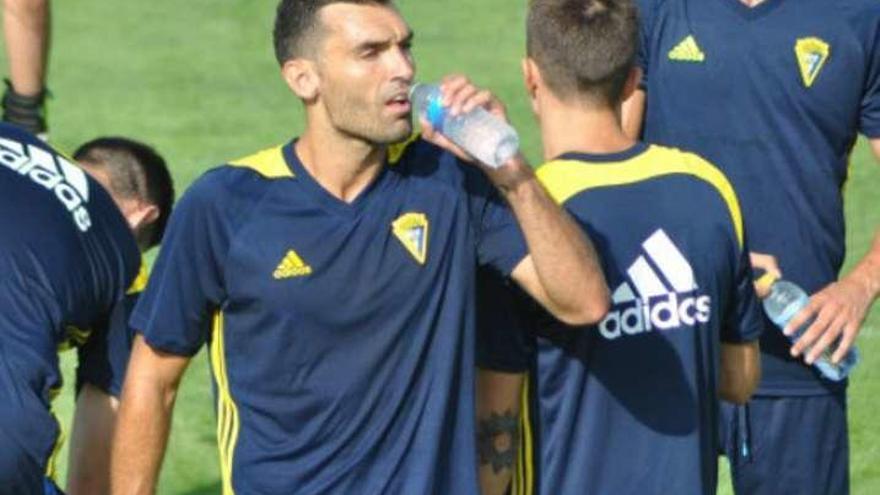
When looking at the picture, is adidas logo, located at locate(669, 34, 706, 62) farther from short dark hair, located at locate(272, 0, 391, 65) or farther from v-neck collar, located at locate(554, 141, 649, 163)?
short dark hair, located at locate(272, 0, 391, 65)

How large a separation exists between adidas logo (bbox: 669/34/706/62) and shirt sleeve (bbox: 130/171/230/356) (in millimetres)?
1738

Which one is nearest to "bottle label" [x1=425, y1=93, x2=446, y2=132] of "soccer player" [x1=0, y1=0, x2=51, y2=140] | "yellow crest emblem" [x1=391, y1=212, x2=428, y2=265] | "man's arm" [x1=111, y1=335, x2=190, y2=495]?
"yellow crest emblem" [x1=391, y1=212, x2=428, y2=265]

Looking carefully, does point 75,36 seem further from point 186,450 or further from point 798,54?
point 798,54

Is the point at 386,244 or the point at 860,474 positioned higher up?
the point at 386,244

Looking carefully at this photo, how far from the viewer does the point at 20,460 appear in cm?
593

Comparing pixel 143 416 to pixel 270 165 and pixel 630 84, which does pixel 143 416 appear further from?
pixel 630 84

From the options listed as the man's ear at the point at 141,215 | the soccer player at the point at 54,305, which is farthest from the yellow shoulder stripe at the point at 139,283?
the man's ear at the point at 141,215

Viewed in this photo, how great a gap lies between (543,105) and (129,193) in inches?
70.7

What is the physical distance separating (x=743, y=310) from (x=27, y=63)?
10.8ft

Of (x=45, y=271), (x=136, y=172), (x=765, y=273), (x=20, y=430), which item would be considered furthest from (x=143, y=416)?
(x=765, y=273)

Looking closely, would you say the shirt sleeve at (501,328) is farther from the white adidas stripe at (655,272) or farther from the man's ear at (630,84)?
the man's ear at (630,84)

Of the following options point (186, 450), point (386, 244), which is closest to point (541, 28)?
point (386, 244)

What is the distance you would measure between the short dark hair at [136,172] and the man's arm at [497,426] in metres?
1.69

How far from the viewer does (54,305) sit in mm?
6008
